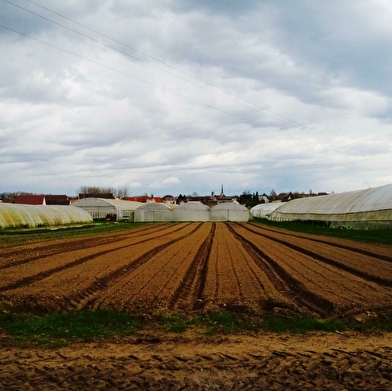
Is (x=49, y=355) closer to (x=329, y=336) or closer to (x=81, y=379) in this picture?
(x=81, y=379)

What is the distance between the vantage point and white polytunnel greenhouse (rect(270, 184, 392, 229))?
108ft

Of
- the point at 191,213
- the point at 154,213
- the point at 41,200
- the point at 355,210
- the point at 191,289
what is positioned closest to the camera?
the point at 191,289

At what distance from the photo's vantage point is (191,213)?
62000 millimetres

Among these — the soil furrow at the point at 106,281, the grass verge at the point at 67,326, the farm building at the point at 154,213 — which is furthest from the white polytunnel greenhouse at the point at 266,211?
the grass verge at the point at 67,326

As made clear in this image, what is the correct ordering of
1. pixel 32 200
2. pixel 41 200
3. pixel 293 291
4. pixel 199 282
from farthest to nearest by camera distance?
1. pixel 41 200
2. pixel 32 200
3. pixel 199 282
4. pixel 293 291

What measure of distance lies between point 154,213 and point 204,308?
54.2 meters

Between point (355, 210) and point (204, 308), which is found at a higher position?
point (355, 210)

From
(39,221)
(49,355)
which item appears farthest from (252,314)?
(39,221)

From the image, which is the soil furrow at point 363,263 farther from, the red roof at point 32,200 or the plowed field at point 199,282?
the red roof at point 32,200

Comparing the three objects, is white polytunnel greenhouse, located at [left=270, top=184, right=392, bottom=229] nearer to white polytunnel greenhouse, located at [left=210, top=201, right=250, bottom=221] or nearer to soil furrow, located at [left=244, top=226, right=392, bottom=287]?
white polytunnel greenhouse, located at [left=210, top=201, right=250, bottom=221]

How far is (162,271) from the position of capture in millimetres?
13227

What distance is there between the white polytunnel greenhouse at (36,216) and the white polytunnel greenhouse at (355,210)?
28.3 meters

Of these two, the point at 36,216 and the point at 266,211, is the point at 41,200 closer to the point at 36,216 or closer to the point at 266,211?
the point at 266,211

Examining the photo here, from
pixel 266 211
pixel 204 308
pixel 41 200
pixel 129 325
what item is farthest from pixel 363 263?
pixel 41 200
